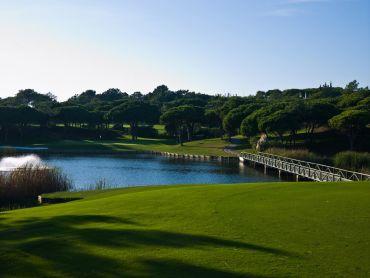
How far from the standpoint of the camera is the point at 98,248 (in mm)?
10477

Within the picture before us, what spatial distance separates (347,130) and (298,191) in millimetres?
50933

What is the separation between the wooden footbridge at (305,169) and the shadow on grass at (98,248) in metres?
21.9

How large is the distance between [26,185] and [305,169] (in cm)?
2464

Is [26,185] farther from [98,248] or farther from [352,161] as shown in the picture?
[352,161]

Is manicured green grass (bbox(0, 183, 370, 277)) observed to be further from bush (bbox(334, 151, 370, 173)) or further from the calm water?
bush (bbox(334, 151, 370, 173))

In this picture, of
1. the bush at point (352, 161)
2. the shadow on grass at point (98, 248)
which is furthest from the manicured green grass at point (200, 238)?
the bush at point (352, 161)

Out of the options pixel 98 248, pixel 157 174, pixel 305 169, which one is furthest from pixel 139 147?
pixel 98 248

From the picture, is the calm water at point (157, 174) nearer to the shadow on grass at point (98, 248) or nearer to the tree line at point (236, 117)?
the tree line at point (236, 117)

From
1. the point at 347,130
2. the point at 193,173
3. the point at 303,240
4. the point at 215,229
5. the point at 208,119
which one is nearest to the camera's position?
the point at 303,240

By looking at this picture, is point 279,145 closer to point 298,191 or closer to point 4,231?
point 298,191

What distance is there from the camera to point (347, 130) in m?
65.1

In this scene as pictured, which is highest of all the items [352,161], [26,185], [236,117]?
[236,117]

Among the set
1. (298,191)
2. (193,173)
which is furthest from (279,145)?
(298,191)

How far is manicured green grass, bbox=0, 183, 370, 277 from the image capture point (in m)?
8.95
